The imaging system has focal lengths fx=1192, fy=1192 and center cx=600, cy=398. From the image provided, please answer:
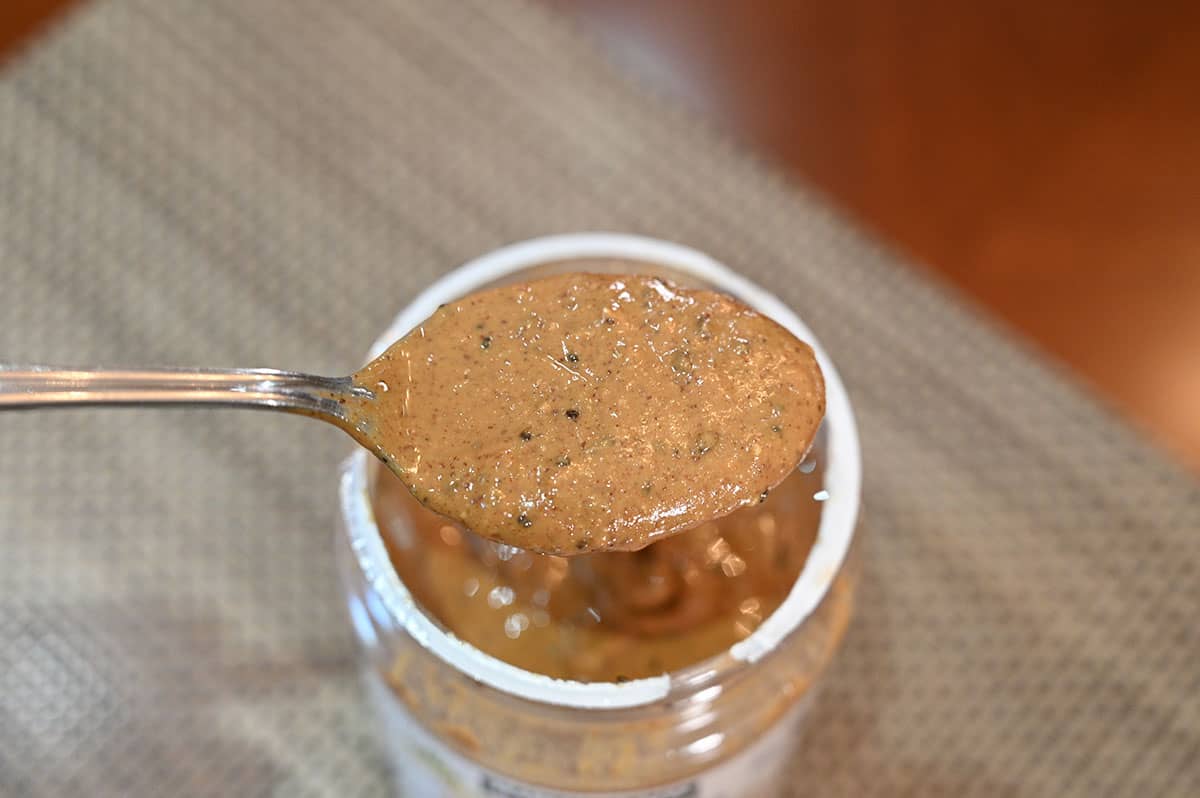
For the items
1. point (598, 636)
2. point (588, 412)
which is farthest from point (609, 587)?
point (588, 412)

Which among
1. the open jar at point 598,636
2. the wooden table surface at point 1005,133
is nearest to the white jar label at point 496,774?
the open jar at point 598,636

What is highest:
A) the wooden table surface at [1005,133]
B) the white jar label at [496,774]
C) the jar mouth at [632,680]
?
the wooden table surface at [1005,133]

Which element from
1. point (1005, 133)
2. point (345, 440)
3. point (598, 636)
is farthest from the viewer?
point (1005, 133)

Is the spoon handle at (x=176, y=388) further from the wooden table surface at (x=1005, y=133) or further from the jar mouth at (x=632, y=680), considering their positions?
the wooden table surface at (x=1005, y=133)

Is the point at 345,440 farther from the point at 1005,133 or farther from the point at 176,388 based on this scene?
the point at 1005,133

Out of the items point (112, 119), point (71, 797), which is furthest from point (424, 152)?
point (71, 797)

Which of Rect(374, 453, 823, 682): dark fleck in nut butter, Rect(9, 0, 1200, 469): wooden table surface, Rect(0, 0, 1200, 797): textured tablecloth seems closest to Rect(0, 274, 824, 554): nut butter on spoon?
Rect(374, 453, 823, 682): dark fleck in nut butter

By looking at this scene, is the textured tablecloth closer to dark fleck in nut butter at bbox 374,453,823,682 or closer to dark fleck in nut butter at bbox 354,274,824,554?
dark fleck in nut butter at bbox 374,453,823,682
